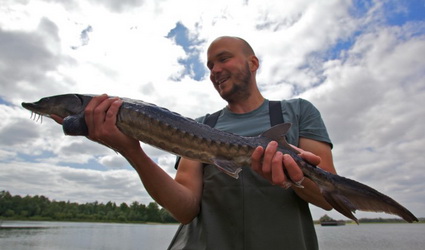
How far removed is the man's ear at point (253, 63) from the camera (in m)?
4.62

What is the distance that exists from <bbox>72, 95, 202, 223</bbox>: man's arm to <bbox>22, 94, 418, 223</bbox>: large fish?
0.34 feet

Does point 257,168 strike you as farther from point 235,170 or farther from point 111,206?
point 111,206

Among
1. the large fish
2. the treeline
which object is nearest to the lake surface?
the large fish

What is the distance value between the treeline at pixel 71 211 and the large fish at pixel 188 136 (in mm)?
114752

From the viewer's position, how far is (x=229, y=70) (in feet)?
14.0

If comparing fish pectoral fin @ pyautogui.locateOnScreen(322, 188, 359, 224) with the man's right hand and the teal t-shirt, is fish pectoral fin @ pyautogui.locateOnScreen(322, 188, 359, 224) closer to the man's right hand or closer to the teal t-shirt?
the teal t-shirt

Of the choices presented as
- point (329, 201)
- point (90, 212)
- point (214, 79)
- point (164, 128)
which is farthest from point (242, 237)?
point (90, 212)

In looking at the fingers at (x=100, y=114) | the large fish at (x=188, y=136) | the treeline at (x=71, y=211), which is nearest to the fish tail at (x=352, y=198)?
the large fish at (x=188, y=136)

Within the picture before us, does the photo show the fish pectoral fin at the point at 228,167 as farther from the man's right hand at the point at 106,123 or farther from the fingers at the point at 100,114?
the fingers at the point at 100,114

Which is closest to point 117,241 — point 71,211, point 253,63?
point 253,63

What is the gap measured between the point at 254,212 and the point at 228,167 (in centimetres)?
53

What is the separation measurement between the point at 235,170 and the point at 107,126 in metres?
1.44

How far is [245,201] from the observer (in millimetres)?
3324

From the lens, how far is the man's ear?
462 cm
